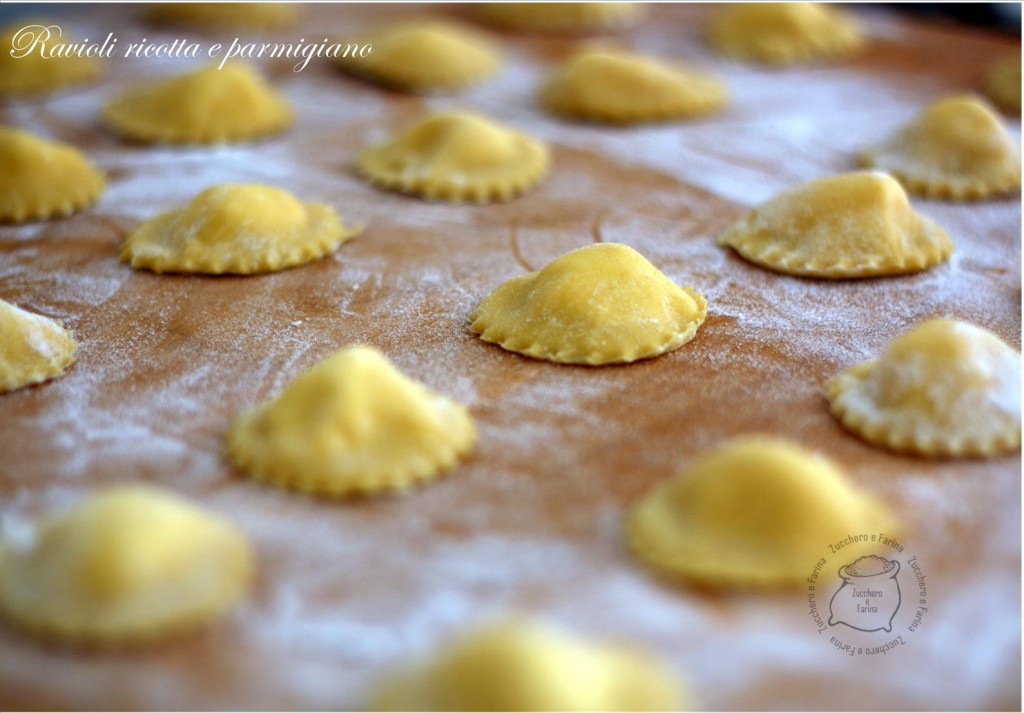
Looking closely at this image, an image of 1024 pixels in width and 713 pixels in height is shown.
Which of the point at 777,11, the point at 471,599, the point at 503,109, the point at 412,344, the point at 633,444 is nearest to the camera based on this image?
the point at 471,599

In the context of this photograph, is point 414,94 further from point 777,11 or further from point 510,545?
point 510,545

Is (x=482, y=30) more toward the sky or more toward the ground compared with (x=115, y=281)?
more toward the sky

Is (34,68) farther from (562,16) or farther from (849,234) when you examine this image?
(849,234)

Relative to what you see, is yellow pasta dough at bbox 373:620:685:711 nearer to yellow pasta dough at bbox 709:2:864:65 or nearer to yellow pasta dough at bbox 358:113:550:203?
yellow pasta dough at bbox 358:113:550:203

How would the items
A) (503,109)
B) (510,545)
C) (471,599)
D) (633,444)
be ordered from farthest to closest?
(503,109), (633,444), (510,545), (471,599)

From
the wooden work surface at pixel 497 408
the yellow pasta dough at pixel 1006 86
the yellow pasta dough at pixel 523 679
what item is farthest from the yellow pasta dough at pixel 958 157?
→ the yellow pasta dough at pixel 523 679

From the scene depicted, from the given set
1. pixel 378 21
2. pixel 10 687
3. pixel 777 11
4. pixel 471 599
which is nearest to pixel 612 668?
pixel 471 599

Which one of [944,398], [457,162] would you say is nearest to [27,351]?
[457,162]
